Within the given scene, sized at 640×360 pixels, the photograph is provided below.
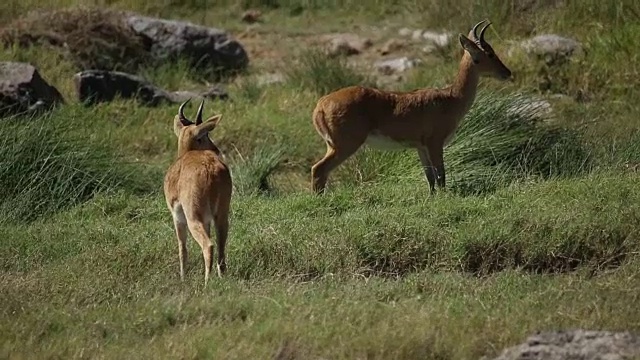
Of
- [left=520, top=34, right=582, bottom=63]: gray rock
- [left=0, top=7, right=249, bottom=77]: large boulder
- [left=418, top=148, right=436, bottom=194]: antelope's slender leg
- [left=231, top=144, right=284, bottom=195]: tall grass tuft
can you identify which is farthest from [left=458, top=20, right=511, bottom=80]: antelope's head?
[left=0, top=7, right=249, bottom=77]: large boulder

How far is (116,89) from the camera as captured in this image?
15570 mm

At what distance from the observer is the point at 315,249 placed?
9297 mm

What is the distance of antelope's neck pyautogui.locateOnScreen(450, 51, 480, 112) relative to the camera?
1223 centimetres

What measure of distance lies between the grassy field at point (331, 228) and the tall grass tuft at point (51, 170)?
0.02 meters

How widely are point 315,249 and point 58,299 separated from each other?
6.21ft

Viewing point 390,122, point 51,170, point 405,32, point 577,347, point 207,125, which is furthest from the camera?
point 405,32

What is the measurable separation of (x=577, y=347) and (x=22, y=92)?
8416 millimetres

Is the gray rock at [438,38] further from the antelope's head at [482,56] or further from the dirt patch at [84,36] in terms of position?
the antelope's head at [482,56]

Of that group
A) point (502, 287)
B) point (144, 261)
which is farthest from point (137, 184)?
point (502, 287)

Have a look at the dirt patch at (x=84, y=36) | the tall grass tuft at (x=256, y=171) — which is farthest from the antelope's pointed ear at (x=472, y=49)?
the dirt patch at (x=84, y=36)

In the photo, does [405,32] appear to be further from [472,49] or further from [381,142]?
[381,142]

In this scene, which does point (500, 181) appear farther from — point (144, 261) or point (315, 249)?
point (144, 261)

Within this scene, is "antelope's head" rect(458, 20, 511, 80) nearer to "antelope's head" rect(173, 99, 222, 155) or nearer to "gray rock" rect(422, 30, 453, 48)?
"antelope's head" rect(173, 99, 222, 155)

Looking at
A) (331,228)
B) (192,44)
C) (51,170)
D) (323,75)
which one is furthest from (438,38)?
(331,228)
